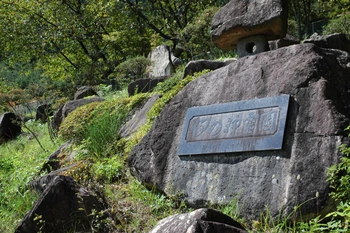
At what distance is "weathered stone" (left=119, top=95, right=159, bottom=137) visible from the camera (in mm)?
7133

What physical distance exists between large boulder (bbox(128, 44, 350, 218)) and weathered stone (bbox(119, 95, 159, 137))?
1.50 meters

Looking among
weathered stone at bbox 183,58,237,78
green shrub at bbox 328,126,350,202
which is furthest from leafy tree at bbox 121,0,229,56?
green shrub at bbox 328,126,350,202

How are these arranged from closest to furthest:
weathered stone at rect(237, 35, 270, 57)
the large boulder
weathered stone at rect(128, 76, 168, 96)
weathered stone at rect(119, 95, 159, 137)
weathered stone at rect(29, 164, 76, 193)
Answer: the large boulder
weathered stone at rect(29, 164, 76, 193)
weathered stone at rect(237, 35, 270, 57)
weathered stone at rect(119, 95, 159, 137)
weathered stone at rect(128, 76, 168, 96)

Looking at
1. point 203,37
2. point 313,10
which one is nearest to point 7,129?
point 203,37

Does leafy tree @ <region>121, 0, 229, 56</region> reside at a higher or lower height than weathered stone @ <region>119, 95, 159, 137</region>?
higher

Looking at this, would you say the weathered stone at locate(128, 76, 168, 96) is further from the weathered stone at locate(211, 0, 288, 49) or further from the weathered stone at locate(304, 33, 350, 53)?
the weathered stone at locate(211, 0, 288, 49)

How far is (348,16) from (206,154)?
1223 cm

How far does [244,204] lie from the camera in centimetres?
424

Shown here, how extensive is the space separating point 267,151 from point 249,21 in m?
1.97

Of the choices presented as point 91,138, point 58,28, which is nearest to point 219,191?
point 91,138

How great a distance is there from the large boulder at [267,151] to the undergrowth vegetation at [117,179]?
0.34 ft

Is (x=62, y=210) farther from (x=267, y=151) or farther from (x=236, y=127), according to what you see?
(x=267, y=151)

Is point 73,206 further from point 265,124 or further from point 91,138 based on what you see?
point 91,138

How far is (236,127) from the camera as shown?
4.70 metres
